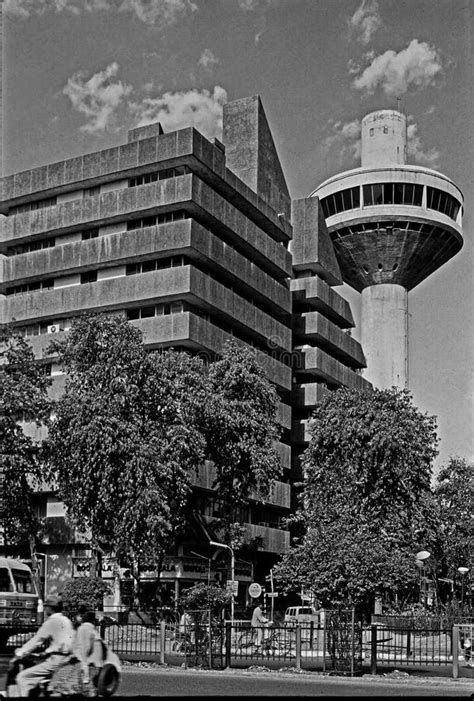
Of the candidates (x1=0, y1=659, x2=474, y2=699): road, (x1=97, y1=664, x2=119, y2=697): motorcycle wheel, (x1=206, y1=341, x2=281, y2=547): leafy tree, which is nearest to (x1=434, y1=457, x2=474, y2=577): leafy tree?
(x1=206, y1=341, x2=281, y2=547): leafy tree

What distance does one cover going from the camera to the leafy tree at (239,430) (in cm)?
4994

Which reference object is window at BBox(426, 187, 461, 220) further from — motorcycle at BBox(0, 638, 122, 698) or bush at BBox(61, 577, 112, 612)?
motorcycle at BBox(0, 638, 122, 698)

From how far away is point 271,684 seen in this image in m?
22.6

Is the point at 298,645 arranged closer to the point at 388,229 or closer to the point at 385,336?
the point at 388,229

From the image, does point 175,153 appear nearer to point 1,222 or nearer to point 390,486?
point 1,222

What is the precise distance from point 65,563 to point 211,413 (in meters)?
19.7

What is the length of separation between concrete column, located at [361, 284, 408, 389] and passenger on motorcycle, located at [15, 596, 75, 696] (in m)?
88.5

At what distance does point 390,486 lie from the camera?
5400cm

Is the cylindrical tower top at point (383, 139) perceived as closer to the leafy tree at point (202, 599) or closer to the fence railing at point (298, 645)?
the leafy tree at point (202, 599)

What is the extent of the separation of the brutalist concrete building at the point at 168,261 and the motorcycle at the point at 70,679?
41.1 metres

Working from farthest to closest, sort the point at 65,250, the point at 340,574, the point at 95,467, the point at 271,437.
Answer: the point at 65,250
the point at 271,437
the point at 95,467
the point at 340,574

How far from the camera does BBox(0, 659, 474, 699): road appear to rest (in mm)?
20056

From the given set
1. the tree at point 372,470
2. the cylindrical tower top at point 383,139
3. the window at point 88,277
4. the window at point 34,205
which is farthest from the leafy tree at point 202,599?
the cylindrical tower top at point 383,139

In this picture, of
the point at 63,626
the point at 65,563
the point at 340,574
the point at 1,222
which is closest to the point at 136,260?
the point at 1,222
